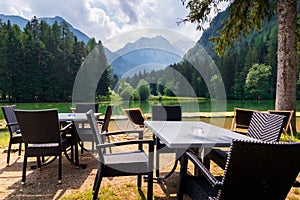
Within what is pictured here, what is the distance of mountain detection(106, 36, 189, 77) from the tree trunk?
2.72 m

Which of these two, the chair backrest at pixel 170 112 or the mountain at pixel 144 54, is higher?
the mountain at pixel 144 54

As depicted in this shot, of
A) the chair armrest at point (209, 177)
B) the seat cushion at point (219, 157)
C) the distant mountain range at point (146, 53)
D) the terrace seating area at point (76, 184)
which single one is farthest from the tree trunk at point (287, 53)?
the chair armrest at point (209, 177)

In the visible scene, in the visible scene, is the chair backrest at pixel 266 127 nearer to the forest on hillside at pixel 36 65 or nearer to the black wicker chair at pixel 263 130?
the black wicker chair at pixel 263 130

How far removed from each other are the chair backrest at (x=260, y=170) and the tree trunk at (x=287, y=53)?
221 inches

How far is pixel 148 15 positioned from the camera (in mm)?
7352

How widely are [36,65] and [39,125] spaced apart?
35.2 meters

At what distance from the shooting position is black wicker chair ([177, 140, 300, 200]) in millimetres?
1405

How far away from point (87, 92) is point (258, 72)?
97.1 ft

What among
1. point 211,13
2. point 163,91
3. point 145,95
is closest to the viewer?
point 211,13

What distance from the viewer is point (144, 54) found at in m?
5.63

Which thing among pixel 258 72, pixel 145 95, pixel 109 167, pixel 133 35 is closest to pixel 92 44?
pixel 258 72

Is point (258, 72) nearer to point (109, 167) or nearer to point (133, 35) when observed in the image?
point (133, 35)

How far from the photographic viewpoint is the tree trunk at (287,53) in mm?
6387

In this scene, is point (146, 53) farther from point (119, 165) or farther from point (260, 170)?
point (260, 170)
